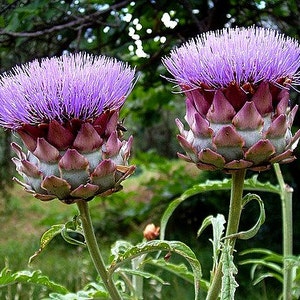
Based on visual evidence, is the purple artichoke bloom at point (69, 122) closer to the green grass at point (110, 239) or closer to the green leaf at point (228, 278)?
the green leaf at point (228, 278)

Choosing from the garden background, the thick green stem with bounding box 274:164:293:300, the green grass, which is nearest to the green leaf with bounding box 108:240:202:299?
the thick green stem with bounding box 274:164:293:300

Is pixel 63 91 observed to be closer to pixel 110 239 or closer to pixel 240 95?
pixel 240 95

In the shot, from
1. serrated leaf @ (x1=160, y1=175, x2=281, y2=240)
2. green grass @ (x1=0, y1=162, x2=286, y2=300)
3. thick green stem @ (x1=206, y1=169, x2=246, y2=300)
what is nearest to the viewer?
thick green stem @ (x1=206, y1=169, x2=246, y2=300)

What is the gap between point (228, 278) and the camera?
0.77 m

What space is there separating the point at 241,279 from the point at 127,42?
110 centimetres

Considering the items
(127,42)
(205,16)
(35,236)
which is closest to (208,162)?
(127,42)

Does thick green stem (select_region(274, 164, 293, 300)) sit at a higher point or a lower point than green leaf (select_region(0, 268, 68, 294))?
higher

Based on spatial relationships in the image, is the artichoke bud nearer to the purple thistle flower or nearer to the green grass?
the purple thistle flower

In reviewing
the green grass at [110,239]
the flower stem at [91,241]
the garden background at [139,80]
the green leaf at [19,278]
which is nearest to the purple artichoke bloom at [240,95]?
the flower stem at [91,241]

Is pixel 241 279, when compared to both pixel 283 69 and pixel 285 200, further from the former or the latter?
pixel 283 69

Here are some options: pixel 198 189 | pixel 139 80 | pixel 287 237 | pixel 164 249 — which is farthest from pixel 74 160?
pixel 139 80

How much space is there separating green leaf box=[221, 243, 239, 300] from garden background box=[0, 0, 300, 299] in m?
0.67

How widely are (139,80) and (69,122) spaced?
168cm

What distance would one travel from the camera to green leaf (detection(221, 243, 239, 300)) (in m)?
0.76
